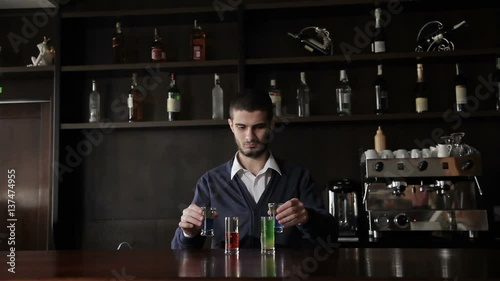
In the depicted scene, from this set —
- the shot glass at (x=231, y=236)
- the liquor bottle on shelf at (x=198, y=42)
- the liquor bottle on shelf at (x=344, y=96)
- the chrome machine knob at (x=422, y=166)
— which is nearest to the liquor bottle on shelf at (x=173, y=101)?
the liquor bottle on shelf at (x=198, y=42)

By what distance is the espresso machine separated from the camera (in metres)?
2.65

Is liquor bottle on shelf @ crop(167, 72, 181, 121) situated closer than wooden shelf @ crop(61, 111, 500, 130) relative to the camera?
No

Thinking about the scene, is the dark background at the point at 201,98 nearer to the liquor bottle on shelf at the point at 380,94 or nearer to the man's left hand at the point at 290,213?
the liquor bottle on shelf at the point at 380,94

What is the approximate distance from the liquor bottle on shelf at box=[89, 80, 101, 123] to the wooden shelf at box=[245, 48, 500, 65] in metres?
1.01

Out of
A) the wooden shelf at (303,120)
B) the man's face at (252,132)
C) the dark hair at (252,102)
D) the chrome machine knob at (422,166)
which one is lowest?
the chrome machine knob at (422,166)

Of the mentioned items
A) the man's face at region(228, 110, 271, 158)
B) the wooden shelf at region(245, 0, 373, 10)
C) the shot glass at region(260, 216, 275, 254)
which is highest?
the wooden shelf at region(245, 0, 373, 10)

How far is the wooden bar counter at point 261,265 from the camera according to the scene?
3.35 feet

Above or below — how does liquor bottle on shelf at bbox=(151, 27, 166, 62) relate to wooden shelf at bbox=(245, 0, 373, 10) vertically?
below

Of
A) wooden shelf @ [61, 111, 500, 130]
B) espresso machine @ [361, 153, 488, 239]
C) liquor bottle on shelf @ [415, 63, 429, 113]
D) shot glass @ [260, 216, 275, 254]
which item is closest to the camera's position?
shot glass @ [260, 216, 275, 254]

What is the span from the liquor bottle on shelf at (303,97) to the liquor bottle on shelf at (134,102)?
1011 mm

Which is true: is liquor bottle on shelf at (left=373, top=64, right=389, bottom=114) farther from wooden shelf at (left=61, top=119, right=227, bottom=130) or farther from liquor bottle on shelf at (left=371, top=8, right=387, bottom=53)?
wooden shelf at (left=61, top=119, right=227, bottom=130)

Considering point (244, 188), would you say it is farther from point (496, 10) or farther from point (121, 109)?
point (496, 10)

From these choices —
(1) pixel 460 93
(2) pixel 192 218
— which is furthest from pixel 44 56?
(1) pixel 460 93

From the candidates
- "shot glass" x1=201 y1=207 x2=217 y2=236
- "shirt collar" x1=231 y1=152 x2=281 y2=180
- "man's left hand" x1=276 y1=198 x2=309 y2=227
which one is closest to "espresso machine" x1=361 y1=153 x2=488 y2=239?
"shirt collar" x1=231 y1=152 x2=281 y2=180
